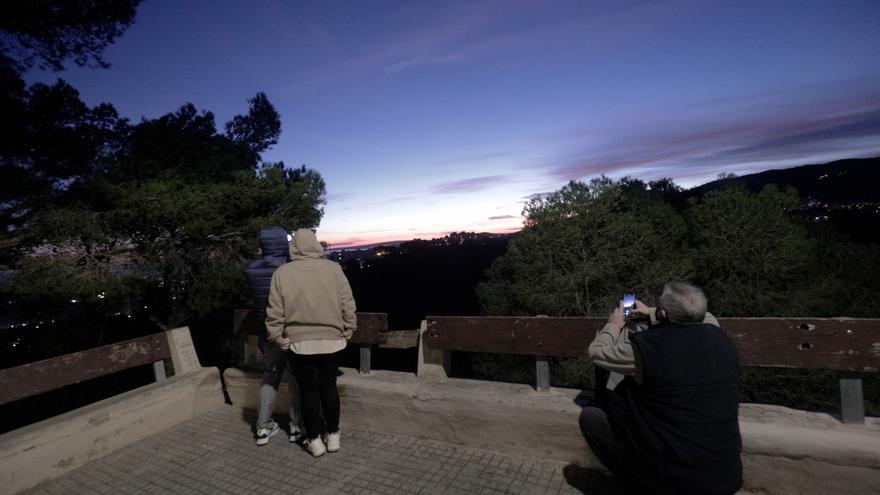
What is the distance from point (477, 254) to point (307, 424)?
110 metres

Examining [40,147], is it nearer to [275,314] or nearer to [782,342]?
[275,314]

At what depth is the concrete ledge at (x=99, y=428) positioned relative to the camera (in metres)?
3.12

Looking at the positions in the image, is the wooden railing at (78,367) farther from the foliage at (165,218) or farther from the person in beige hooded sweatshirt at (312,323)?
the foliage at (165,218)

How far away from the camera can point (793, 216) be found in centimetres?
2603

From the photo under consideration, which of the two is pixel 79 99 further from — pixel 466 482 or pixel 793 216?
pixel 793 216

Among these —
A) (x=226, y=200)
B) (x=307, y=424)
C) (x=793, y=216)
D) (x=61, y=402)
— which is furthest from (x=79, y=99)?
(x=793, y=216)

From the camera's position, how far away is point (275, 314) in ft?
10.1

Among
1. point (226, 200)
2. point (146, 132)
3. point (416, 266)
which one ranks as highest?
point (146, 132)

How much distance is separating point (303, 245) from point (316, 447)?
154 centimetres

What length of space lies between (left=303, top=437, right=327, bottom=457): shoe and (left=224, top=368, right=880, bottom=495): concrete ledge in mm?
487

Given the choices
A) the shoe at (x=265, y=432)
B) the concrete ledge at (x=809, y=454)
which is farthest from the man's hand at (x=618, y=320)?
the shoe at (x=265, y=432)

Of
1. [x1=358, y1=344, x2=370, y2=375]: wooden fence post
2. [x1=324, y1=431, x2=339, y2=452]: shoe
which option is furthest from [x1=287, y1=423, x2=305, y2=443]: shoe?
[x1=358, y1=344, x2=370, y2=375]: wooden fence post

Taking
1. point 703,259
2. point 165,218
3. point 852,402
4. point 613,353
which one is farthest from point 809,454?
point 703,259

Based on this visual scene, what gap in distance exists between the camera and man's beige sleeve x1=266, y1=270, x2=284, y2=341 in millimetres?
3070
